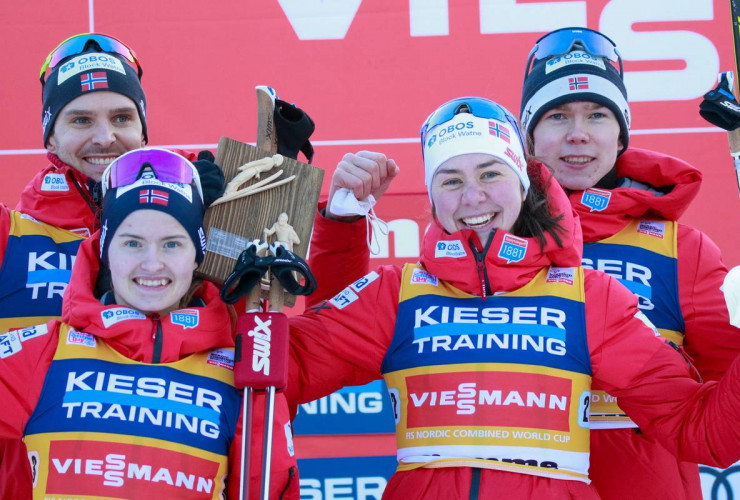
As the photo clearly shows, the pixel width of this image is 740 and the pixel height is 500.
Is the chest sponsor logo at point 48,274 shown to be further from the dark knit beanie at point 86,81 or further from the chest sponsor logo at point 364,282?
the chest sponsor logo at point 364,282

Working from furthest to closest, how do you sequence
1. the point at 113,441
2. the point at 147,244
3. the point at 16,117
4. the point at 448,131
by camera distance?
the point at 16,117, the point at 448,131, the point at 147,244, the point at 113,441

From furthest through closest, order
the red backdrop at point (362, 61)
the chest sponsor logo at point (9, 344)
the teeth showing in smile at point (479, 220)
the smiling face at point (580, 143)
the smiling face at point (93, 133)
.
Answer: the red backdrop at point (362, 61) < the smiling face at point (93, 133) < the smiling face at point (580, 143) < the teeth showing in smile at point (479, 220) < the chest sponsor logo at point (9, 344)

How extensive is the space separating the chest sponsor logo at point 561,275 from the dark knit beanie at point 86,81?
1602mm

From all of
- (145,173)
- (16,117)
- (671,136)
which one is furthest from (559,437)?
(16,117)

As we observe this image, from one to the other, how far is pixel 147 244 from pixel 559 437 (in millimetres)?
1261

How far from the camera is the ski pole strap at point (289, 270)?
2.65m

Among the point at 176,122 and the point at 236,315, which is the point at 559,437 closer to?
the point at 236,315

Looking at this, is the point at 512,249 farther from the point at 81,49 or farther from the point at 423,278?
the point at 81,49

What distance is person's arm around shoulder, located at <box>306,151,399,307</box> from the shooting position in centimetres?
296

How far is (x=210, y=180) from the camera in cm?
290

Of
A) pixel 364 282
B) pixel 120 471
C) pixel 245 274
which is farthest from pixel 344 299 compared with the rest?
pixel 120 471

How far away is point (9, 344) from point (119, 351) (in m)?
0.30

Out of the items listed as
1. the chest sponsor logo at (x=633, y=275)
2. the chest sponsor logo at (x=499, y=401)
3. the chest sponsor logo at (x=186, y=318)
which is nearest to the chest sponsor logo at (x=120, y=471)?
the chest sponsor logo at (x=186, y=318)

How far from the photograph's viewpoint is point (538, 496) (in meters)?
2.55
